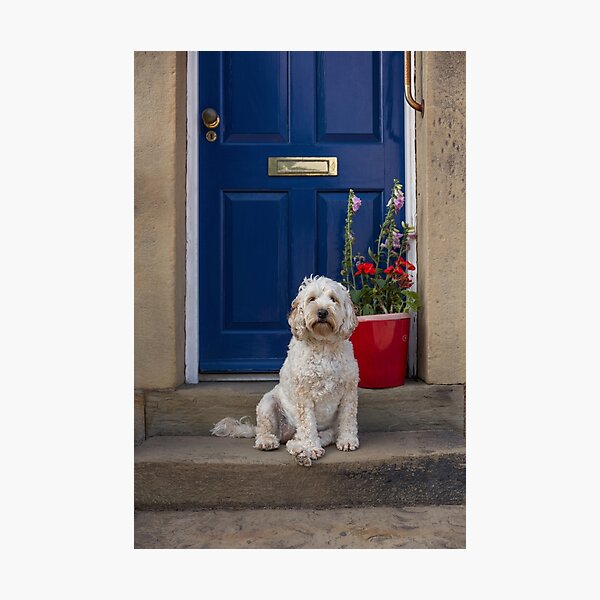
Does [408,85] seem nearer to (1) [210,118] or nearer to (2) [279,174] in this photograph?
(2) [279,174]

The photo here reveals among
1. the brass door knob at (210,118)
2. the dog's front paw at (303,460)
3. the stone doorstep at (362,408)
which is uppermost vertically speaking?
the brass door knob at (210,118)

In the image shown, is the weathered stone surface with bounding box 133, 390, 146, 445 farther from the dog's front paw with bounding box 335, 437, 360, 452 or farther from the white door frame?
the dog's front paw with bounding box 335, 437, 360, 452

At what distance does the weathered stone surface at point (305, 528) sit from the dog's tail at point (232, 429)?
0.47m

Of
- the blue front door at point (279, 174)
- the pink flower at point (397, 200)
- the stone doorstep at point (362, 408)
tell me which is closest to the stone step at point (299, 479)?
the stone doorstep at point (362, 408)

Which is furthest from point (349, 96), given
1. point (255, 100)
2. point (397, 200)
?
point (397, 200)

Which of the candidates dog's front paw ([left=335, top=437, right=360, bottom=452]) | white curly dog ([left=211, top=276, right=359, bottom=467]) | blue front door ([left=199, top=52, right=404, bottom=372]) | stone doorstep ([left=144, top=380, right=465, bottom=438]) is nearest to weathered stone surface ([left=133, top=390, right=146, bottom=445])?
stone doorstep ([left=144, top=380, right=465, bottom=438])

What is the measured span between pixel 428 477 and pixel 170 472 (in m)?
1.35

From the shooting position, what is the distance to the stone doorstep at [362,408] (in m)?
3.20

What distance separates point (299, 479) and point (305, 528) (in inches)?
9.2

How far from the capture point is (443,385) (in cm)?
325

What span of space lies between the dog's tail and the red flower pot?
73cm

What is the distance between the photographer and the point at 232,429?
10.3ft

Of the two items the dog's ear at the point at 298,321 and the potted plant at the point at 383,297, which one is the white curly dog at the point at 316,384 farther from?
the potted plant at the point at 383,297

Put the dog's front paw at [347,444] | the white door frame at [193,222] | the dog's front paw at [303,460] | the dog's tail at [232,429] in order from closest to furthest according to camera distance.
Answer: the dog's front paw at [303,460], the dog's front paw at [347,444], the dog's tail at [232,429], the white door frame at [193,222]
